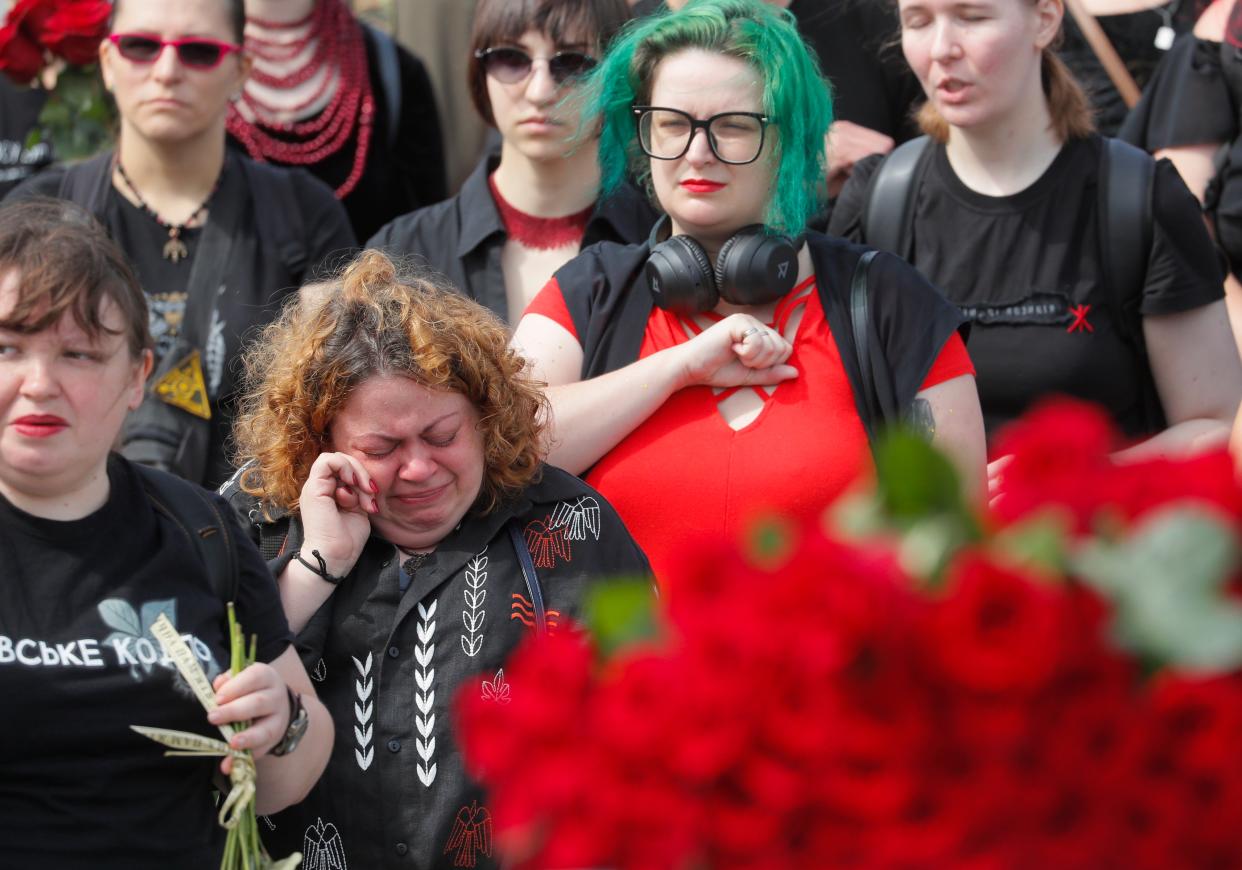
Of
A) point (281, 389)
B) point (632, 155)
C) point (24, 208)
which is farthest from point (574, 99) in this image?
point (24, 208)

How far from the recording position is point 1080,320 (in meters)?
3.60

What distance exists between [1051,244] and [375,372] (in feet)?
5.46

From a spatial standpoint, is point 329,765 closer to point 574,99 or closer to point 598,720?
point 598,720

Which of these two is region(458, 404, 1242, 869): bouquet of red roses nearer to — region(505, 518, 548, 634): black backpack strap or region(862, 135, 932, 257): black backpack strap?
region(505, 518, 548, 634): black backpack strap

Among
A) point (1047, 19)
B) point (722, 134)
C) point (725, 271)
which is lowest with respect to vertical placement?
point (725, 271)

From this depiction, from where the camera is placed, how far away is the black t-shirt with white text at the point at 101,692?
2266 millimetres

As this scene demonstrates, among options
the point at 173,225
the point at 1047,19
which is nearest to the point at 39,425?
the point at 173,225

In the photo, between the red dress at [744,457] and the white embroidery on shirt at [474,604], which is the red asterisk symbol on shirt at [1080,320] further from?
the white embroidery on shirt at [474,604]

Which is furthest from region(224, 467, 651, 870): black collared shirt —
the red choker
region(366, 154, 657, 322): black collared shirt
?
the red choker

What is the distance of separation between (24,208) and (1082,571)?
6.16 feet

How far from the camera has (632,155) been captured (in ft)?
11.5

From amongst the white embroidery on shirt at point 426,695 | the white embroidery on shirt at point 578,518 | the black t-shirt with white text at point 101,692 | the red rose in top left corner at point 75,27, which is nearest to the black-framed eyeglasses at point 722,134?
the white embroidery on shirt at point 578,518

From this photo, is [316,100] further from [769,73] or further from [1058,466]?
[1058,466]

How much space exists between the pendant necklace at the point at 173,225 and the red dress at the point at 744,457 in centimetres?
146
